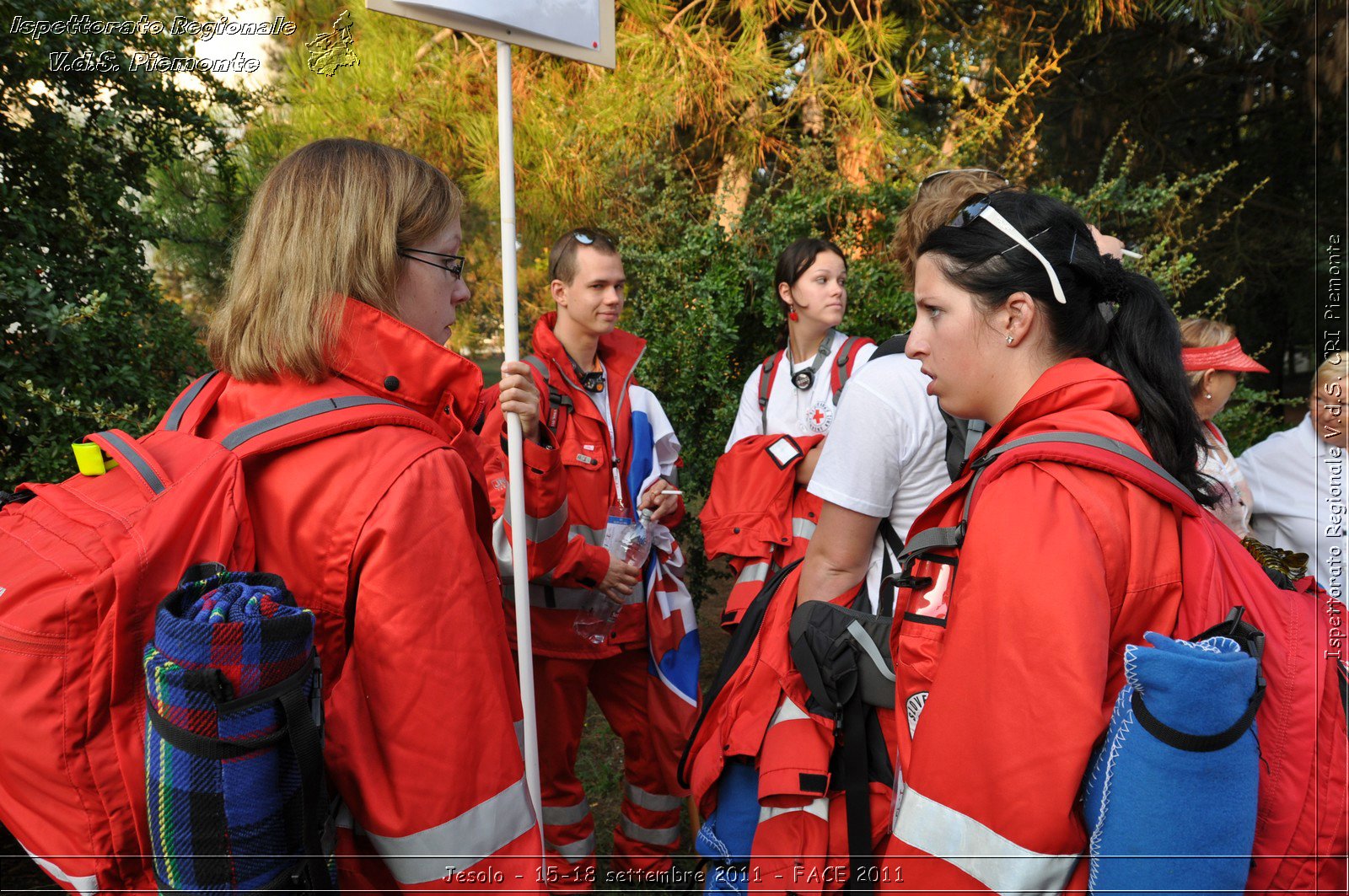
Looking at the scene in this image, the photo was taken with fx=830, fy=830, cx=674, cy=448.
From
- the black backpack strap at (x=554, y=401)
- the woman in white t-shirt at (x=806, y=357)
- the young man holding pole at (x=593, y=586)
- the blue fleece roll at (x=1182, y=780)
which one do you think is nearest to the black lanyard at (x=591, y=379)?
the young man holding pole at (x=593, y=586)

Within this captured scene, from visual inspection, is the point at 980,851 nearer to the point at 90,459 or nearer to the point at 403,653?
the point at 403,653

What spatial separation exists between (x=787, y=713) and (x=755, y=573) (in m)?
0.94

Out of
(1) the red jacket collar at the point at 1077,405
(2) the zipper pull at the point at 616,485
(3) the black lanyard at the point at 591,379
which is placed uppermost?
(3) the black lanyard at the point at 591,379

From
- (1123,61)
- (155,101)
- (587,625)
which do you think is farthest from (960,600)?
(1123,61)

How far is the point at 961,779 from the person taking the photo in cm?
120

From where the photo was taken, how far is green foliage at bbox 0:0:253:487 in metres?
2.53

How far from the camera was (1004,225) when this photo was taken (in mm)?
1530

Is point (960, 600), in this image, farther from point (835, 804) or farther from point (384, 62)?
point (384, 62)

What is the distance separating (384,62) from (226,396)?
172 inches

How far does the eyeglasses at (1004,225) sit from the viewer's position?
148 centimetres

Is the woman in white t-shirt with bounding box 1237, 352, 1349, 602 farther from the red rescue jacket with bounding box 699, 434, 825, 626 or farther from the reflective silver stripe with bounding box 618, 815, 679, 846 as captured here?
the reflective silver stripe with bounding box 618, 815, 679, 846

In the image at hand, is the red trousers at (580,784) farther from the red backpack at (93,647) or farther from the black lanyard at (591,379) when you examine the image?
the red backpack at (93,647)

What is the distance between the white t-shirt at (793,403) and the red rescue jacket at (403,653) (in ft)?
7.23

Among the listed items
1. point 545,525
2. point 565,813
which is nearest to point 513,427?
point 545,525
